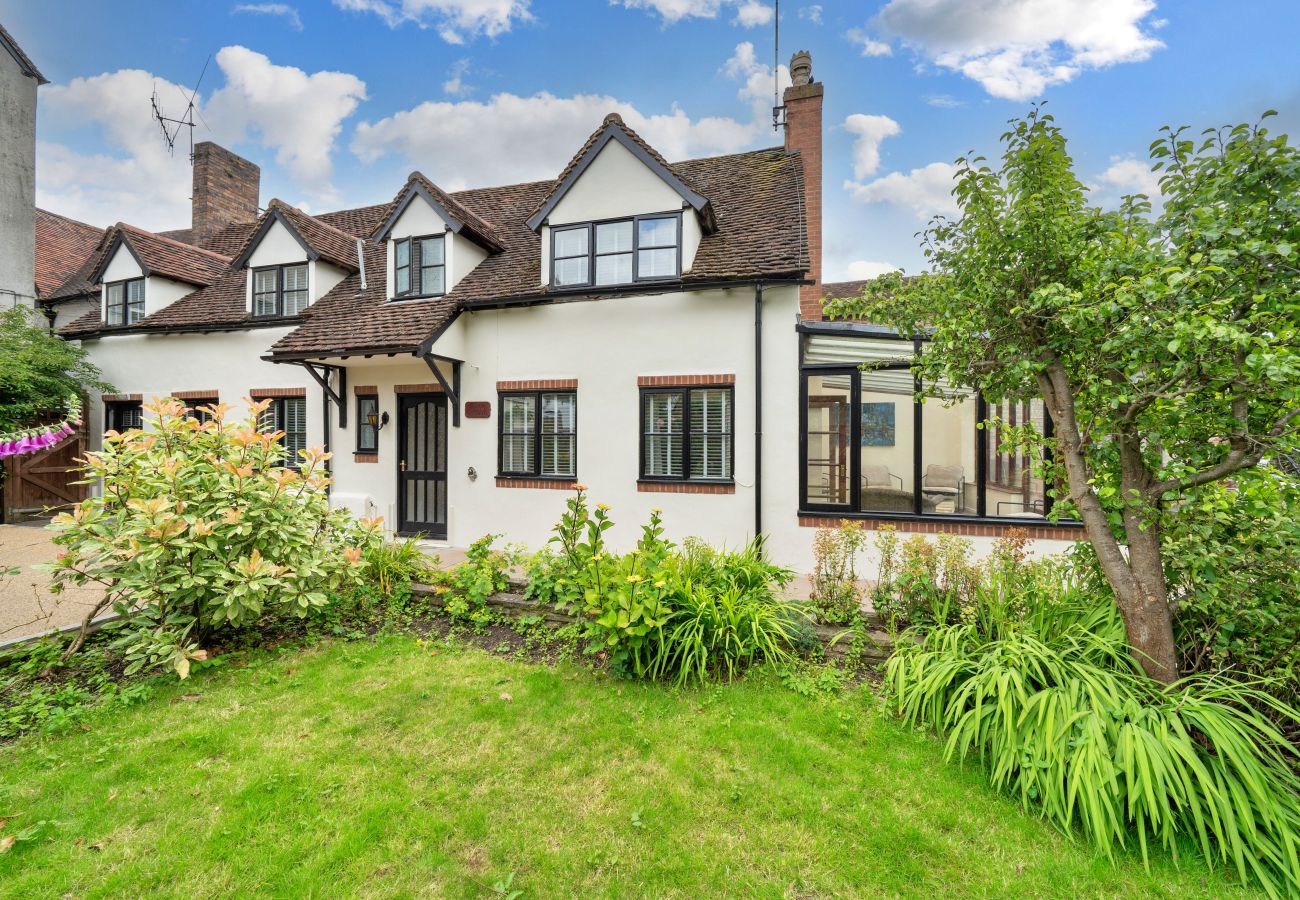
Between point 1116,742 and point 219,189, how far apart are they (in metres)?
22.2

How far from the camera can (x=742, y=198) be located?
9.88 metres

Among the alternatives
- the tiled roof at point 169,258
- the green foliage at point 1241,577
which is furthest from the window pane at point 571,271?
the tiled roof at point 169,258

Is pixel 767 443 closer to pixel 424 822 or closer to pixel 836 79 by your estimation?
pixel 424 822

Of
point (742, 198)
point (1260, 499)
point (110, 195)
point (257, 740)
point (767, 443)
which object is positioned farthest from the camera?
point (110, 195)

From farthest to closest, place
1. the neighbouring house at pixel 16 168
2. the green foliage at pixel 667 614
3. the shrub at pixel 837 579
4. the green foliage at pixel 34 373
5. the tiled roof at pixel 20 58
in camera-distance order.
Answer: the neighbouring house at pixel 16 168
the tiled roof at pixel 20 58
the green foliage at pixel 34 373
the shrub at pixel 837 579
the green foliage at pixel 667 614

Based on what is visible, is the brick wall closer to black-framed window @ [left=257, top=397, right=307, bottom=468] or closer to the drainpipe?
the drainpipe

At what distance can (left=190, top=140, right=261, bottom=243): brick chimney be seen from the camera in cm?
1500

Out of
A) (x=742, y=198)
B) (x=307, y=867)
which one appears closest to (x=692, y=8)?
(x=742, y=198)

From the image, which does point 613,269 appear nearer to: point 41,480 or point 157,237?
point 157,237

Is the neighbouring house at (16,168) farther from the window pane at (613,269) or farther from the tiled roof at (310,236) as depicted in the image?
the window pane at (613,269)

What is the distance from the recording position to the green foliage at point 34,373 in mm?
10664

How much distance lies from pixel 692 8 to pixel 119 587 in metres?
13.5

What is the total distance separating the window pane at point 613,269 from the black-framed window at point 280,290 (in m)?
6.90

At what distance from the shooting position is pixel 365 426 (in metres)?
10.5
